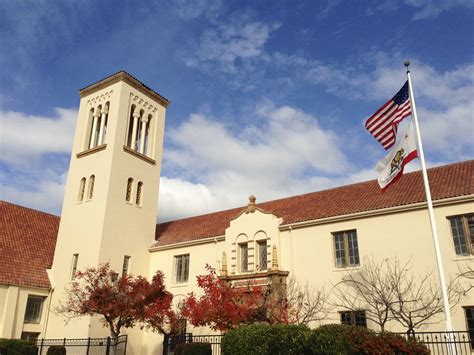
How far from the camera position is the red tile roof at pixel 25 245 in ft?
90.4

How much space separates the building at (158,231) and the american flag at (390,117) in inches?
261

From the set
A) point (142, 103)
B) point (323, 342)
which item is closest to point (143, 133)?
point (142, 103)

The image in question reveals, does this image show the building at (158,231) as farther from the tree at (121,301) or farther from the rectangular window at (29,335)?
the tree at (121,301)

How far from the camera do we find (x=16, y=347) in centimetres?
2341

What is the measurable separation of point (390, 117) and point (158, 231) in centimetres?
2308

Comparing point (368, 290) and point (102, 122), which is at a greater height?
point (102, 122)

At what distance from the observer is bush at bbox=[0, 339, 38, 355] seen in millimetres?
23016

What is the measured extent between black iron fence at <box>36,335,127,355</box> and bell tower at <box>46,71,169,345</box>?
590mm

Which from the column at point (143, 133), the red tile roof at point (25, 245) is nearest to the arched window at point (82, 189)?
the red tile roof at point (25, 245)

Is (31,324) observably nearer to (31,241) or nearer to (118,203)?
(31,241)

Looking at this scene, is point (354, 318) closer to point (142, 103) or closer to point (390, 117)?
point (390, 117)

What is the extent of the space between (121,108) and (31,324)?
49.4 ft

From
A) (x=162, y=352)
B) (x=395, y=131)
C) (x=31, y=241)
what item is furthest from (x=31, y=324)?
(x=395, y=131)

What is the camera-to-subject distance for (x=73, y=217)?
30531 millimetres
